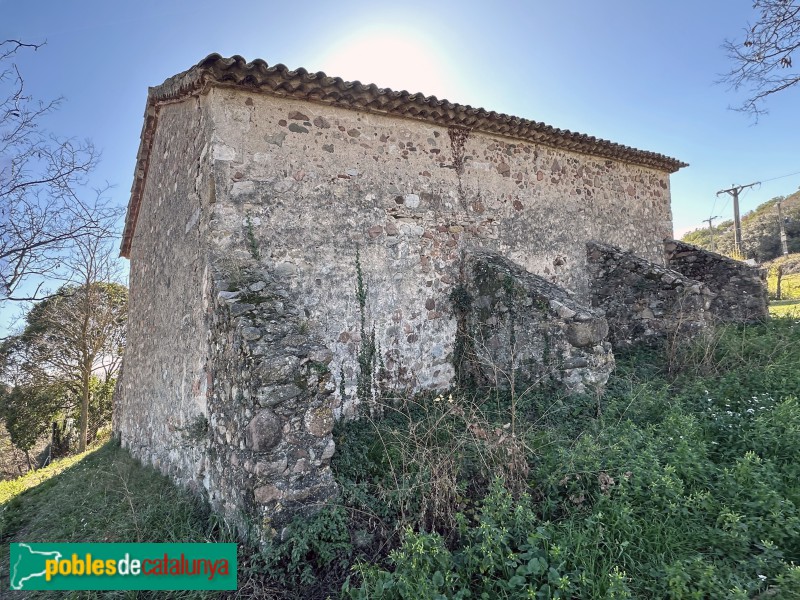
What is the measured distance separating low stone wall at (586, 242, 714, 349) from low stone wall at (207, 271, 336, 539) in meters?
5.62

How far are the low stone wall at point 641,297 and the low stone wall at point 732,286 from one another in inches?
84.3

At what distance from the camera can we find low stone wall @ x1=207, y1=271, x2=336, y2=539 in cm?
346

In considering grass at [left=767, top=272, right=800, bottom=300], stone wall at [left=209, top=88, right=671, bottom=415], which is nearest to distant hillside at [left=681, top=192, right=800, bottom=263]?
grass at [left=767, top=272, right=800, bottom=300]

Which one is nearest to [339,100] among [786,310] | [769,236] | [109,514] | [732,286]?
[109,514]

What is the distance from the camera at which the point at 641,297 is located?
749 centimetres

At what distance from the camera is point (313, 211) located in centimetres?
529

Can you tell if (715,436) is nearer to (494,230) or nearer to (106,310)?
(494,230)

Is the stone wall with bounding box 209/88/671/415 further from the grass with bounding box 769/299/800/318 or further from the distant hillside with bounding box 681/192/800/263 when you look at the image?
the distant hillside with bounding box 681/192/800/263

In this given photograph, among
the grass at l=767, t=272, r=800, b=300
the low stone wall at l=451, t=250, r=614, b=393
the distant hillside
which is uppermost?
the distant hillside

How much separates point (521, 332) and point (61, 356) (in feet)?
56.1

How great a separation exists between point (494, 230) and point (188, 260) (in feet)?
14.1

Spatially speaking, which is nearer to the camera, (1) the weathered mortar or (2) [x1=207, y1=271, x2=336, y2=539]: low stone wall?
(2) [x1=207, y1=271, x2=336, y2=539]: low stone wall

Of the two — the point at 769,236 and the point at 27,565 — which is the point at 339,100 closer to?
the point at 27,565

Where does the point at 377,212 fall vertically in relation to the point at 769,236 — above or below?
below
